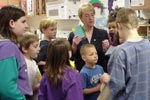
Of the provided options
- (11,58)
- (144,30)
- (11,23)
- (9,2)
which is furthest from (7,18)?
(9,2)

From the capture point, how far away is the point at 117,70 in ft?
6.25

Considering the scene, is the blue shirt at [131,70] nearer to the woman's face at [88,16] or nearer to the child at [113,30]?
the child at [113,30]

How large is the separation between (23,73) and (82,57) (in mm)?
962

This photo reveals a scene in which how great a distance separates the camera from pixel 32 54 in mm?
2537

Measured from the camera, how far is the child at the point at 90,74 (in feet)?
8.34

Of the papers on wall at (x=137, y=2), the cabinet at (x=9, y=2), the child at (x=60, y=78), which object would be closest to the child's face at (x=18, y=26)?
the child at (x=60, y=78)

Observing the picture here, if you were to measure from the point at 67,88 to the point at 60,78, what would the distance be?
0.30 ft

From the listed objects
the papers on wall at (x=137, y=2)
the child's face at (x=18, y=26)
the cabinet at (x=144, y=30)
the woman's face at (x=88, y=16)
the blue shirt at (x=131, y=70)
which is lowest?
the blue shirt at (x=131, y=70)

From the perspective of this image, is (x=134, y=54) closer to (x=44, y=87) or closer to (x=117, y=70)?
(x=117, y=70)

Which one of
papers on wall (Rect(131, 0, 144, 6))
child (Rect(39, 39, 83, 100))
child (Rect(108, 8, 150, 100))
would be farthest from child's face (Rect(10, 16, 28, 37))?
papers on wall (Rect(131, 0, 144, 6))

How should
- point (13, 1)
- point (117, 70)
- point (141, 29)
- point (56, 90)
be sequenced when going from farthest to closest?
point (13, 1), point (141, 29), point (56, 90), point (117, 70)

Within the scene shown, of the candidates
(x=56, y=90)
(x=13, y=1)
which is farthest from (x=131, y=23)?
(x=13, y=1)

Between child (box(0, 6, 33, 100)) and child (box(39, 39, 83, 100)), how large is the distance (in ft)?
0.98

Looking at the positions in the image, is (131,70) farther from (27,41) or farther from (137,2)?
(137,2)
